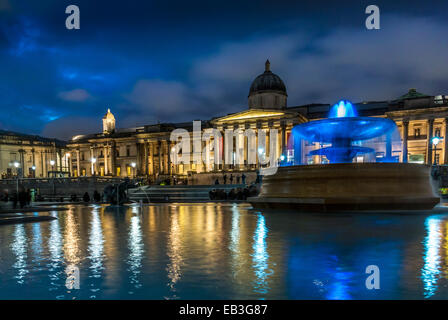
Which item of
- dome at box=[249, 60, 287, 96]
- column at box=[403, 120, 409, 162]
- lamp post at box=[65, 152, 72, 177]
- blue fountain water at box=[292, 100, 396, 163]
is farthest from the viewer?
lamp post at box=[65, 152, 72, 177]

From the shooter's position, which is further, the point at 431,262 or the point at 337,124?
the point at 337,124

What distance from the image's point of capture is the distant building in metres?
69.2

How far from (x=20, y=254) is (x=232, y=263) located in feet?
12.6

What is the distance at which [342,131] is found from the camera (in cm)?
1602

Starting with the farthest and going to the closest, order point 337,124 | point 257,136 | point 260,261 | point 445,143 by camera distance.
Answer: point 257,136, point 445,143, point 337,124, point 260,261

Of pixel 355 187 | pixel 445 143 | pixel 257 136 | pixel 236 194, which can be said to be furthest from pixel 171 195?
pixel 445 143

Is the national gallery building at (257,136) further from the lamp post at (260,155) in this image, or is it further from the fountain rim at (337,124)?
→ the fountain rim at (337,124)

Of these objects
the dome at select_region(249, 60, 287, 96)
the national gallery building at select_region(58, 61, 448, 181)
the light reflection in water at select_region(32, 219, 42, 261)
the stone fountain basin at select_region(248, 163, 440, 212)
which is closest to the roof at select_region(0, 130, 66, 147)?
the national gallery building at select_region(58, 61, 448, 181)

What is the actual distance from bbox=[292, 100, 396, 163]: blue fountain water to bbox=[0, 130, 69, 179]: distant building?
61.8 meters

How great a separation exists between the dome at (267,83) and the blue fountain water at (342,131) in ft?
143

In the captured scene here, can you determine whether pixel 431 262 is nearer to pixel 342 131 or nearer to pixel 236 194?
pixel 342 131

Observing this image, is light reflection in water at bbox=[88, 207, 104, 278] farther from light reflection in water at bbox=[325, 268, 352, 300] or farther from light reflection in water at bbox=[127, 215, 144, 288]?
light reflection in water at bbox=[325, 268, 352, 300]

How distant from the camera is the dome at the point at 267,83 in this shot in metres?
60.2
